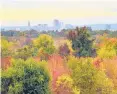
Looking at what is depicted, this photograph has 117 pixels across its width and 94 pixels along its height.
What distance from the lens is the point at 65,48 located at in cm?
5991

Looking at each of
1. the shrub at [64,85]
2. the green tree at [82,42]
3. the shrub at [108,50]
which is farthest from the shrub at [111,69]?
the green tree at [82,42]

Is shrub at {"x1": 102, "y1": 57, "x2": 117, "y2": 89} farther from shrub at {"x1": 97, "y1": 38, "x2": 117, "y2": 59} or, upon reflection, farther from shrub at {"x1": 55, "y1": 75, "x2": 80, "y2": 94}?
shrub at {"x1": 97, "y1": 38, "x2": 117, "y2": 59}

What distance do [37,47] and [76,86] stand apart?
28.4 metres

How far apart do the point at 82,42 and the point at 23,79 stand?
26913 millimetres

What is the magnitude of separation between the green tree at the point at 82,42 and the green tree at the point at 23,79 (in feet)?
84.4

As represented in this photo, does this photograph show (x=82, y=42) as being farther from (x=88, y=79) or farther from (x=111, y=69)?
(x=88, y=79)

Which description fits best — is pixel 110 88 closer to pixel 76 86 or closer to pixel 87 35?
pixel 76 86

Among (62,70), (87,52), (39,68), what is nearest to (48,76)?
(39,68)

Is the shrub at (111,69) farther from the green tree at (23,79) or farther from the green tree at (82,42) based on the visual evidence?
the green tree at (82,42)

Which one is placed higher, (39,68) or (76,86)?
(39,68)

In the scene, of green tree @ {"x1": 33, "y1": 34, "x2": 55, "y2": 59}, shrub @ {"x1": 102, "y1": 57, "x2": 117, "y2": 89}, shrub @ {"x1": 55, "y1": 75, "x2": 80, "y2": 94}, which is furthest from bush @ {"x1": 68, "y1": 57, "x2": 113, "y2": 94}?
green tree @ {"x1": 33, "y1": 34, "x2": 55, "y2": 59}

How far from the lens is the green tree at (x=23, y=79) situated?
2517 centimetres

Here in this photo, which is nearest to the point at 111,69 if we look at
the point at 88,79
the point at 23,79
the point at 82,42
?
the point at 88,79

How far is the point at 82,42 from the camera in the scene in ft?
169
